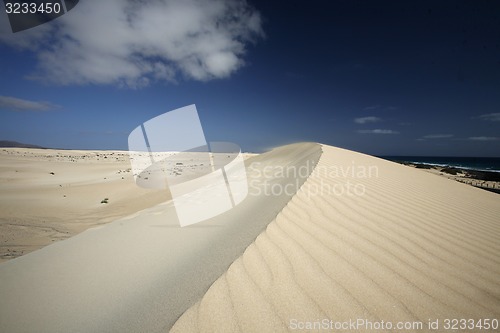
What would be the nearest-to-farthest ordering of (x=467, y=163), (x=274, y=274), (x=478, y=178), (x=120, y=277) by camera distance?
1. (x=274, y=274)
2. (x=120, y=277)
3. (x=478, y=178)
4. (x=467, y=163)

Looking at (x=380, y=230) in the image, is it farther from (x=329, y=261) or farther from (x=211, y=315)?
(x=211, y=315)

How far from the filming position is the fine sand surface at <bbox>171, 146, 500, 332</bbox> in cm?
140

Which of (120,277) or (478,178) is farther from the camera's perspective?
(478,178)

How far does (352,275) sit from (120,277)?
83.0 inches

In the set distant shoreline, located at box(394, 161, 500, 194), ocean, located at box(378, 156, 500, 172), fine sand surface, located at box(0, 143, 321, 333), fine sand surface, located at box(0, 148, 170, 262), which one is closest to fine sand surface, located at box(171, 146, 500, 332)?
fine sand surface, located at box(0, 143, 321, 333)

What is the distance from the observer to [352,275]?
1.75 metres

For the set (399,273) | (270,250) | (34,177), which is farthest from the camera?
(34,177)

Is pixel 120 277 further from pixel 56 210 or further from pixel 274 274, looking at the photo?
pixel 56 210

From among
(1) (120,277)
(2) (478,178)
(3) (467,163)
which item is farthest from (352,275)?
(3) (467,163)

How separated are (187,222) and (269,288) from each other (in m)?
2.33

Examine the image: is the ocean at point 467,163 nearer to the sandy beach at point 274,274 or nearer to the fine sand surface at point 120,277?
the sandy beach at point 274,274

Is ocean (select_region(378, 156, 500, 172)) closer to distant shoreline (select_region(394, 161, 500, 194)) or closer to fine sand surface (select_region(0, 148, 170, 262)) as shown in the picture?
distant shoreline (select_region(394, 161, 500, 194))

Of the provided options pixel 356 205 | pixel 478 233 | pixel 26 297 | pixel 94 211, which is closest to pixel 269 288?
pixel 26 297

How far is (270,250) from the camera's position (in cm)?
202
